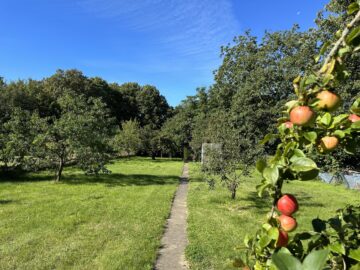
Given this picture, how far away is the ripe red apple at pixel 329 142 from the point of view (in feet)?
3.05

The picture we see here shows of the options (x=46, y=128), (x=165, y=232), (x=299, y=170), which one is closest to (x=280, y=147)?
(x=299, y=170)

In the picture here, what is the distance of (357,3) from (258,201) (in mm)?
10082

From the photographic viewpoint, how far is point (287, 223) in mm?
939

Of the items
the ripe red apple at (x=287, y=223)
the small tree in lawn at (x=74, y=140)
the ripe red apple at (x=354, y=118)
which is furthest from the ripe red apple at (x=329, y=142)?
the small tree in lawn at (x=74, y=140)

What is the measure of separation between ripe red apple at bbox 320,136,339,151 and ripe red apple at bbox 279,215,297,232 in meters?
0.23

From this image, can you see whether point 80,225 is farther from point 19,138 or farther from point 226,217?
point 19,138

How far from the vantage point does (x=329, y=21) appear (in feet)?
48.0

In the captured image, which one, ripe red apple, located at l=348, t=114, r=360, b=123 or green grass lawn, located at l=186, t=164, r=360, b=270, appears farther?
green grass lawn, located at l=186, t=164, r=360, b=270

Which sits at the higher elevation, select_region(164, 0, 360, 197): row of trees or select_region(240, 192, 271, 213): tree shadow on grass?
select_region(164, 0, 360, 197): row of trees

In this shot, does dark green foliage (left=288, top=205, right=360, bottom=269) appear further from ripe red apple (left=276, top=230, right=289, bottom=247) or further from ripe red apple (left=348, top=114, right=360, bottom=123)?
ripe red apple (left=348, top=114, right=360, bottom=123)

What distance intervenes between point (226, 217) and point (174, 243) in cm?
240

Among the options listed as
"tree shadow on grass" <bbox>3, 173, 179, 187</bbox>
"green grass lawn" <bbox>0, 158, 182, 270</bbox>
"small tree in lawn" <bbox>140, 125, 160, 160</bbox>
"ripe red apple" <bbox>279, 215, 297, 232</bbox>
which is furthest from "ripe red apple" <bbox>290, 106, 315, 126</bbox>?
"small tree in lawn" <bbox>140, 125, 160, 160</bbox>

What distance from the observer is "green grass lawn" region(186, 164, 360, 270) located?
555 cm

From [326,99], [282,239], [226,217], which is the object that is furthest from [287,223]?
[226,217]
